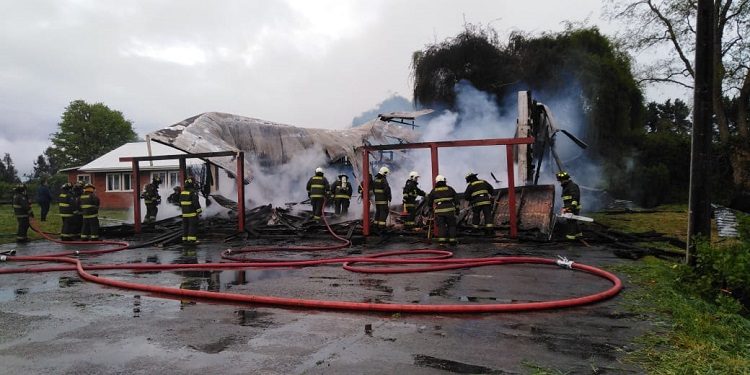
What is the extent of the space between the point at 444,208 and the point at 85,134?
2043 inches

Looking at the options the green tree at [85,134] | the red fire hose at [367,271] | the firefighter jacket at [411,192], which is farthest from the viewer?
the green tree at [85,134]

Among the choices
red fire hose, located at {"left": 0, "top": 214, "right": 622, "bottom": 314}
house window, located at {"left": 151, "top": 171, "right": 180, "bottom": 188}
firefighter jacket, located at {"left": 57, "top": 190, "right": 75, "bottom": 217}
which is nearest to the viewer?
red fire hose, located at {"left": 0, "top": 214, "right": 622, "bottom": 314}

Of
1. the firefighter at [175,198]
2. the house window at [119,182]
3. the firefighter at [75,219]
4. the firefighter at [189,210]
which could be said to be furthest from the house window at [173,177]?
the firefighter at [189,210]

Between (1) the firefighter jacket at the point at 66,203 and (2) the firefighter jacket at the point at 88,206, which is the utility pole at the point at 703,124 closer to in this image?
(2) the firefighter jacket at the point at 88,206

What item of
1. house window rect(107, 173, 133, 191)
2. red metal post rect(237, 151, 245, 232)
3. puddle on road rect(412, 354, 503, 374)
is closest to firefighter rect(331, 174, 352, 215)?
red metal post rect(237, 151, 245, 232)

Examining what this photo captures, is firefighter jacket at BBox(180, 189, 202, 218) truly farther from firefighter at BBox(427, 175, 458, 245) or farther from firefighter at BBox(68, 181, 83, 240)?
firefighter at BBox(427, 175, 458, 245)

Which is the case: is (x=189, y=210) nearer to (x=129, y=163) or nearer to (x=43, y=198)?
(x=43, y=198)

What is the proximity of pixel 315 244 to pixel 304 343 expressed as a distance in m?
8.01

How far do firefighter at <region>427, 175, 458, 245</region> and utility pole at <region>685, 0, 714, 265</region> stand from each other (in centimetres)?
539

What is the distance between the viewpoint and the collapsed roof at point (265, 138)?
48.0 feet

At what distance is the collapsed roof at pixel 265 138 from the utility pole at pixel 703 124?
1161cm

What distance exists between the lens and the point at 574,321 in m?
4.91

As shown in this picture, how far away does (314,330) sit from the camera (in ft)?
15.6

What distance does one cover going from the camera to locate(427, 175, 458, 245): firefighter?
36.6 feet
